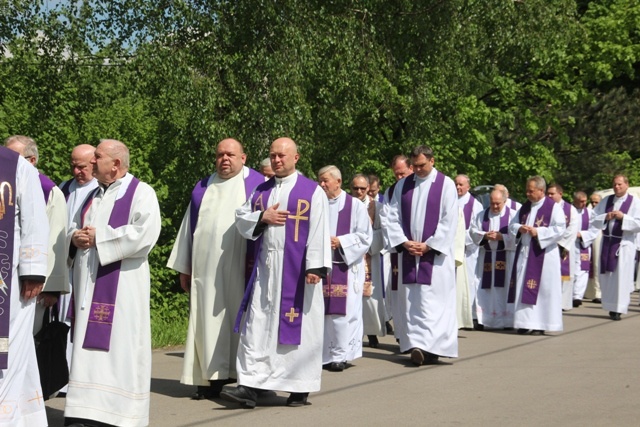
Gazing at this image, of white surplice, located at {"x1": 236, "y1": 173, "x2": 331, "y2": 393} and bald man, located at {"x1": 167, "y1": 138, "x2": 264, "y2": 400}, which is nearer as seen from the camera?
white surplice, located at {"x1": 236, "y1": 173, "x2": 331, "y2": 393}

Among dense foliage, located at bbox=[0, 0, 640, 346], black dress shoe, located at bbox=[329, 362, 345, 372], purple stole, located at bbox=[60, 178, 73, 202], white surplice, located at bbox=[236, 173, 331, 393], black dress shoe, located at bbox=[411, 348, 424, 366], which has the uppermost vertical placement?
dense foliage, located at bbox=[0, 0, 640, 346]

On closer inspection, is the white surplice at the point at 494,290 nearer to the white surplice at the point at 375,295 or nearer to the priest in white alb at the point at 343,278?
the white surplice at the point at 375,295

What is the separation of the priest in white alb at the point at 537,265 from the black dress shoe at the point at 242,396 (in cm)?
702

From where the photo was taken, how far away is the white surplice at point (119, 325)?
26.2ft

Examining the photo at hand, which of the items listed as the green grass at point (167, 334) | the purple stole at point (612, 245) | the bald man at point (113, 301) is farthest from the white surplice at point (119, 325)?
the purple stole at point (612, 245)

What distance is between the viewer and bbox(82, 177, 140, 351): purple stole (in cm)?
806

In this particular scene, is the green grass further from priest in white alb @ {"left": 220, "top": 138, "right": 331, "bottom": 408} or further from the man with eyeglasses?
priest in white alb @ {"left": 220, "top": 138, "right": 331, "bottom": 408}

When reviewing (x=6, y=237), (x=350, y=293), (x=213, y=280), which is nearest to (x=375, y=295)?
(x=350, y=293)

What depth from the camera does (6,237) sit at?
6.89 m

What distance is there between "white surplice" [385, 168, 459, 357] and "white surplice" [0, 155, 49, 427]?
223 inches

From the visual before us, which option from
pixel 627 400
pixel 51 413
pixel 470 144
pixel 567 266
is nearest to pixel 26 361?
pixel 51 413

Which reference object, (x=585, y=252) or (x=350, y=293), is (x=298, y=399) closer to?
(x=350, y=293)

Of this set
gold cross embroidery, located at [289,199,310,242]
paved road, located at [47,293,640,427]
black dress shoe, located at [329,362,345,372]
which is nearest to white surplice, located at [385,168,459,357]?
paved road, located at [47,293,640,427]

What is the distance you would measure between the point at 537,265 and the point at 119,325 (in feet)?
29.5
